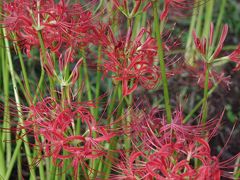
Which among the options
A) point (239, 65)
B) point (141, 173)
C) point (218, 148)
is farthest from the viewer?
point (218, 148)

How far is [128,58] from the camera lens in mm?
1332

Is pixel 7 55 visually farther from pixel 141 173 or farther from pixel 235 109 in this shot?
pixel 235 109

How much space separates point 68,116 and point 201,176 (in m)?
0.32

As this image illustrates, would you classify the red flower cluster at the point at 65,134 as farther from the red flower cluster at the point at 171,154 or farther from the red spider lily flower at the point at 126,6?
the red spider lily flower at the point at 126,6

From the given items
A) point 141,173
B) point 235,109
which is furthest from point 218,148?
point 141,173

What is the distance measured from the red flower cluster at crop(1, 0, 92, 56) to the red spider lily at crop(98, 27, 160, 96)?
2.7 inches

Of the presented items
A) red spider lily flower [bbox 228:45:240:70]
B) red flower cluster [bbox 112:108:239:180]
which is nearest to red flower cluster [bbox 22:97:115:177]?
red flower cluster [bbox 112:108:239:180]

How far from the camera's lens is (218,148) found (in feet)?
9.38

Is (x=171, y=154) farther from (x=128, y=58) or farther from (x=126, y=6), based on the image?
(x=126, y=6)

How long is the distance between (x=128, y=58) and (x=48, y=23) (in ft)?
0.71

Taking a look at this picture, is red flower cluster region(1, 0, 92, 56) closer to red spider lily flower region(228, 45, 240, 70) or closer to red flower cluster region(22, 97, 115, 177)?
red flower cluster region(22, 97, 115, 177)

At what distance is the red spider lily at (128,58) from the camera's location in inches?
52.1

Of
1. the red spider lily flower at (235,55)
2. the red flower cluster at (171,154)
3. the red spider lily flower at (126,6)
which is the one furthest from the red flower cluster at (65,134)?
the red spider lily flower at (235,55)

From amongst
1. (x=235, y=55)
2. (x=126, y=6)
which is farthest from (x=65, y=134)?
(x=235, y=55)
